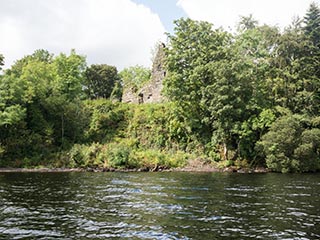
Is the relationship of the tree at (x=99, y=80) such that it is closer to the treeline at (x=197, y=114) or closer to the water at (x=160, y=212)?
the treeline at (x=197, y=114)

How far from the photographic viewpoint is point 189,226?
1316 centimetres

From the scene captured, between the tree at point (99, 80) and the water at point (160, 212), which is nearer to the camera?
the water at point (160, 212)

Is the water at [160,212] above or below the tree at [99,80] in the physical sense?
below

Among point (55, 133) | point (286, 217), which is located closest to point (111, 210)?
point (286, 217)

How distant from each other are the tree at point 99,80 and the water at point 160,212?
222 feet

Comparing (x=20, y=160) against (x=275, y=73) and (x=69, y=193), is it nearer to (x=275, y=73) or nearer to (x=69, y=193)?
(x=69, y=193)

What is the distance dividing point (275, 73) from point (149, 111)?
20.2 metres

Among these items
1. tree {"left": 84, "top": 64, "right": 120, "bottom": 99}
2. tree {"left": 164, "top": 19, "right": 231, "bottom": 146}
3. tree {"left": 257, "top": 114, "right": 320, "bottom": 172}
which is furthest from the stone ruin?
tree {"left": 257, "top": 114, "right": 320, "bottom": 172}

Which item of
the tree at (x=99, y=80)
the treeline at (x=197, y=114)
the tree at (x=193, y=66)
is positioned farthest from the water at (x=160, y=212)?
the tree at (x=99, y=80)

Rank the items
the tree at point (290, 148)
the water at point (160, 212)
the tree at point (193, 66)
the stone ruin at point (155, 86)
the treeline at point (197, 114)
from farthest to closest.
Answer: the stone ruin at point (155, 86), the tree at point (193, 66), the treeline at point (197, 114), the tree at point (290, 148), the water at point (160, 212)

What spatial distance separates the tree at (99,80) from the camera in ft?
298

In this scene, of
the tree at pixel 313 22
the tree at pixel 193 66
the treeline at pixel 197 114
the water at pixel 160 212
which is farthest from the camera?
the tree at pixel 313 22

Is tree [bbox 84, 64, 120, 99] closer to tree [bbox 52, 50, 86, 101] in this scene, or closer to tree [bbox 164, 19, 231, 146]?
tree [bbox 52, 50, 86, 101]

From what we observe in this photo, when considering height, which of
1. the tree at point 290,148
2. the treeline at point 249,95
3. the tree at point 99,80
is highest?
the tree at point 99,80
